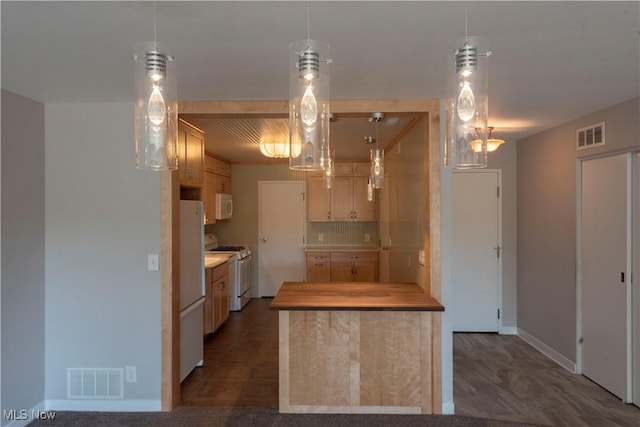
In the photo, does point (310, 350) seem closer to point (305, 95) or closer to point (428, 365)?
point (428, 365)

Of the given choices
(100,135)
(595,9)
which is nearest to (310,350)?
(100,135)

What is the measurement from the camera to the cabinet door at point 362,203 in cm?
637

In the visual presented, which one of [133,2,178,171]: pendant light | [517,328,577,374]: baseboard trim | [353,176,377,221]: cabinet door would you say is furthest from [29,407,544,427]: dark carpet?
[353,176,377,221]: cabinet door

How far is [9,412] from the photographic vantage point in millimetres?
2537

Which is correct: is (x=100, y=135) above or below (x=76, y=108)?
below

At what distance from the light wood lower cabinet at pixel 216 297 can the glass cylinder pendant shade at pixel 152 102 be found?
320cm

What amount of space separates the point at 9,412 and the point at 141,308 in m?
1.01

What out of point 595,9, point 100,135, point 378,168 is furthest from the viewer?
point 378,168

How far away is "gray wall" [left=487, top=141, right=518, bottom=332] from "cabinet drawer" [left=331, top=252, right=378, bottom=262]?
6.75ft

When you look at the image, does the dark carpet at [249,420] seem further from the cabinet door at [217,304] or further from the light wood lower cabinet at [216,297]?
the cabinet door at [217,304]

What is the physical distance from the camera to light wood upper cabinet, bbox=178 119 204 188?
3398 millimetres

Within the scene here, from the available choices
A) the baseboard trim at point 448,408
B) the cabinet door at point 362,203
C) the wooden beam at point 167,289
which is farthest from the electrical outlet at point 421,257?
the cabinet door at point 362,203

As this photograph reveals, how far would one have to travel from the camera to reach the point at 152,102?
1.31 m

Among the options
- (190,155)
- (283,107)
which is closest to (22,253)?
(190,155)
